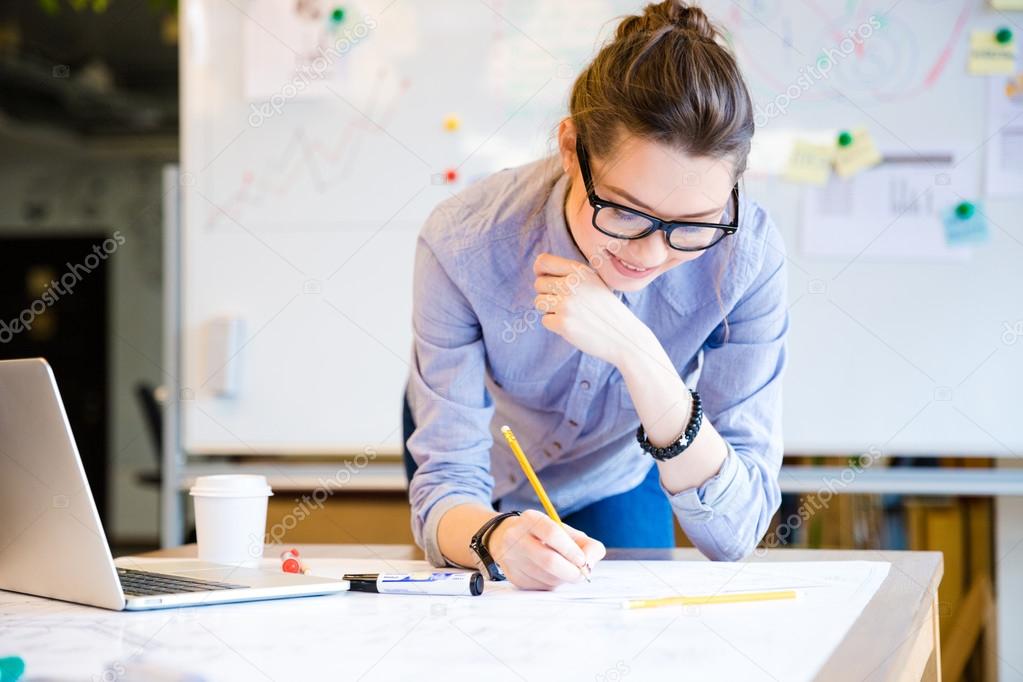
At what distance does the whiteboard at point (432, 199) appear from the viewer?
2205 millimetres

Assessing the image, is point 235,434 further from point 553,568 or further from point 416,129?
point 553,568

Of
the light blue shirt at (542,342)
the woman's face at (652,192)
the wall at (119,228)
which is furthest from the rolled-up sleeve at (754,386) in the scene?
the wall at (119,228)

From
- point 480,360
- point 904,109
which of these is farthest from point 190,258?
point 904,109

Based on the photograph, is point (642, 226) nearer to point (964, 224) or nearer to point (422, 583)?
point (422, 583)

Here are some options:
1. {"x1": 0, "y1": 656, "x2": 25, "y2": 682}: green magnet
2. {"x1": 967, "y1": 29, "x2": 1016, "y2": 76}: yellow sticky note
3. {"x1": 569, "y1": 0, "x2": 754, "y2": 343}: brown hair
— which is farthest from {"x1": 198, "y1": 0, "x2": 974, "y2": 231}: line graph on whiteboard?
{"x1": 0, "y1": 656, "x2": 25, "y2": 682}: green magnet

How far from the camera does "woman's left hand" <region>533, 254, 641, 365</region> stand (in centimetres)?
120

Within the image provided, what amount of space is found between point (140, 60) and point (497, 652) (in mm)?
5925

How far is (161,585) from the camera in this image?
1.04 m

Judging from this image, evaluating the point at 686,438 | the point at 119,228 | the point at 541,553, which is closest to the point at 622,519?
the point at 686,438

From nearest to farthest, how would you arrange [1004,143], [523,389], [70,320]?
[523,389]
[1004,143]
[70,320]

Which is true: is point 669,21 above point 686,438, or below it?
above

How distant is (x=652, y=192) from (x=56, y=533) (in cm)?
62

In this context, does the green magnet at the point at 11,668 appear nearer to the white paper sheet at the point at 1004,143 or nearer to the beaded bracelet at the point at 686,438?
the beaded bracelet at the point at 686,438

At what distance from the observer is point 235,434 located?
2.47 metres
